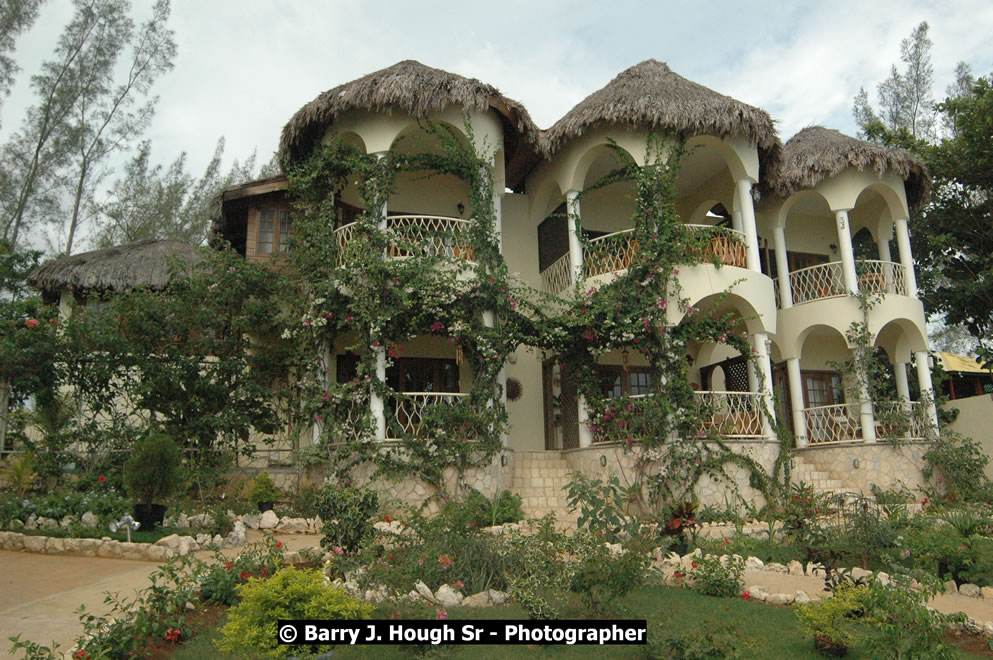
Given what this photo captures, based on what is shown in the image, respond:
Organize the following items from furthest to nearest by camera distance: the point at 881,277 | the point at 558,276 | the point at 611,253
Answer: the point at 881,277
the point at 558,276
the point at 611,253

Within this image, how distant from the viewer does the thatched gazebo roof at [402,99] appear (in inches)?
460

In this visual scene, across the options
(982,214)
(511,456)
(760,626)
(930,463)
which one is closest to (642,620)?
(760,626)

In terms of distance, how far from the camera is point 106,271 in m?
15.1

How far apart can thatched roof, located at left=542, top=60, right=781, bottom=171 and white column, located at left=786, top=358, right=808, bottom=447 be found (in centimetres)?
432

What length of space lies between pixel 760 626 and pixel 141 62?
70.0ft

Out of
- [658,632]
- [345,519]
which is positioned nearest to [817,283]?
[345,519]

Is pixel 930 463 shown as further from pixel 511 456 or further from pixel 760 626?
pixel 760 626

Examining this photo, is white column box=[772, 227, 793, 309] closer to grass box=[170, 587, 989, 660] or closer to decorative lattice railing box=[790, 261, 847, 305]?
decorative lattice railing box=[790, 261, 847, 305]

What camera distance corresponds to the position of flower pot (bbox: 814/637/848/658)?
501 cm

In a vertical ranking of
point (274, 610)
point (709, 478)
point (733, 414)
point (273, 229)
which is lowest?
point (274, 610)

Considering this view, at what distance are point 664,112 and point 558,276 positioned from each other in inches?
136

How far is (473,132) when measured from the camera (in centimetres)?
1238

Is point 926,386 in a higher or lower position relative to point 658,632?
higher

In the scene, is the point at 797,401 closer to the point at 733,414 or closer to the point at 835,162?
the point at 733,414
